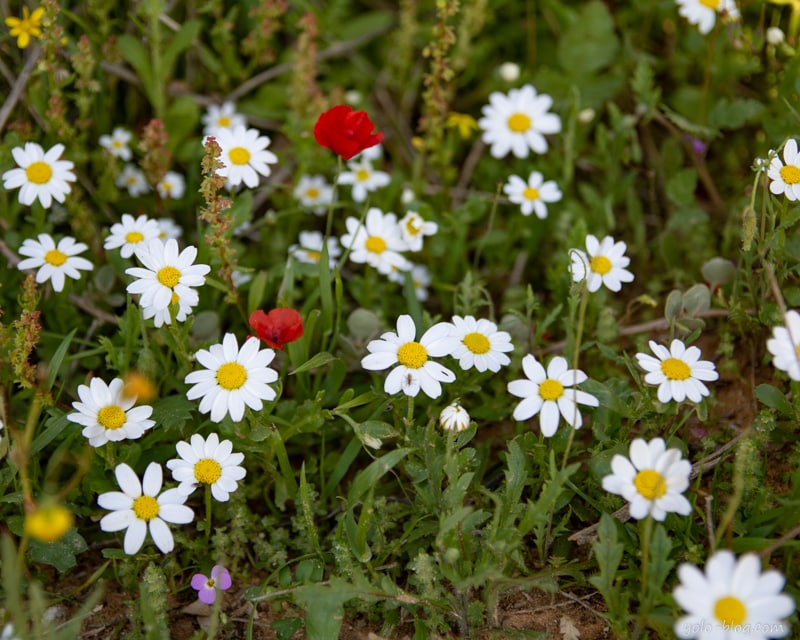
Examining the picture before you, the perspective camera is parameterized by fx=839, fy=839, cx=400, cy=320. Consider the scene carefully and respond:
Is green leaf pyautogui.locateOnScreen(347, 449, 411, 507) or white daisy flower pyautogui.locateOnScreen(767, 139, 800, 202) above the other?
white daisy flower pyautogui.locateOnScreen(767, 139, 800, 202)

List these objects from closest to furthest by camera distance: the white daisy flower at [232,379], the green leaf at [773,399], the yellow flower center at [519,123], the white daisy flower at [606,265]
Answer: the white daisy flower at [232,379], the green leaf at [773,399], the white daisy flower at [606,265], the yellow flower center at [519,123]

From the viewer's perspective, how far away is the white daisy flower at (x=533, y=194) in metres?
3.18

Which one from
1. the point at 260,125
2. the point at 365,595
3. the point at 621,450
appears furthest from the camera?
the point at 260,125

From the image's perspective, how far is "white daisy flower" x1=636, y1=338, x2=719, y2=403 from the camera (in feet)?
7.23

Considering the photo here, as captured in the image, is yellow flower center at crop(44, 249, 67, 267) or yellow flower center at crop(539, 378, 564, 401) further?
yellow flower center at crop(44, 249, 67, 267)

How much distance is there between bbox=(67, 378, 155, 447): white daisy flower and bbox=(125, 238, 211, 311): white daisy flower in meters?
0.26

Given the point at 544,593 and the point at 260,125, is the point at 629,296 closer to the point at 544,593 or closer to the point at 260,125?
the point at 544,593

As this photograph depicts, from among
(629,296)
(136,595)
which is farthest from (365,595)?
(629,296)

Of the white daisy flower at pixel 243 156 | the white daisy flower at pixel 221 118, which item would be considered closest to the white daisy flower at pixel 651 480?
the white daisy flower at pixel 243 156

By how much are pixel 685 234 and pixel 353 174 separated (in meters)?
1.36

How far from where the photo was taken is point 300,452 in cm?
273

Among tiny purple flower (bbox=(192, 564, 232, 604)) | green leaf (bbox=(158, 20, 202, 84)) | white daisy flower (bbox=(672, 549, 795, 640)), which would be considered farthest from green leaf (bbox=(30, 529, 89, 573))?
green leaf (bbox=(158, 20, 202, 84))

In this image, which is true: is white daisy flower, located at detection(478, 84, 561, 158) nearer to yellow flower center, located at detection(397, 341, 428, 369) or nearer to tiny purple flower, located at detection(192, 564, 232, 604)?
yellow flower center, located at detection(397, 341, 428, 369)

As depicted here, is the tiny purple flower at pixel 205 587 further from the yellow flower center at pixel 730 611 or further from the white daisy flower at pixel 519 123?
the white daisy flower at pixel 519 123
